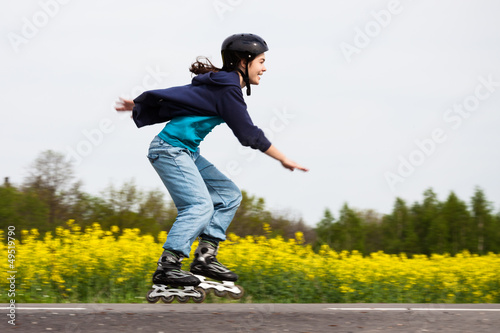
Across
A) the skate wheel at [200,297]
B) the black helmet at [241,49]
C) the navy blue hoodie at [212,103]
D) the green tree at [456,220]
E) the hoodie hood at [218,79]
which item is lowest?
the skate wheel at [200,297]

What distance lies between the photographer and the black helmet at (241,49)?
4.39 metres

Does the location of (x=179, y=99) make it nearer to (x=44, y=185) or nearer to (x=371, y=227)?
(x=44, y=185)

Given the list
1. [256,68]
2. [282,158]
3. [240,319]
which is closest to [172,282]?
[240,319]

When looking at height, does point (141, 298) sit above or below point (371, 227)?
below

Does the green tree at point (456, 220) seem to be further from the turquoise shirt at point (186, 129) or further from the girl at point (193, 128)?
the turquoise shirt at point (186, 129)

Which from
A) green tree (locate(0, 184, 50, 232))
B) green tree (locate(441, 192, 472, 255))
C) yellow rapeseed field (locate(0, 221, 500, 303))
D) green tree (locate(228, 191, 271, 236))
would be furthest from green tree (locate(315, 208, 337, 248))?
yellow rapeseed field (locate(0, 221, 500, 303))

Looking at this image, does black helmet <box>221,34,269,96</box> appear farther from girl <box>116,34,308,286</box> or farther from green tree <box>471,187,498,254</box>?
green tree <box>471,187,498,254</box>

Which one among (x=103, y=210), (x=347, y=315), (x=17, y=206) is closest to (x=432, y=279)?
(x=347, y=315)

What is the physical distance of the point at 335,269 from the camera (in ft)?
23.1

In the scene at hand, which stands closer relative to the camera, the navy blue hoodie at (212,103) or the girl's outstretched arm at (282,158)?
the girl's outstretched arm at (282,158)

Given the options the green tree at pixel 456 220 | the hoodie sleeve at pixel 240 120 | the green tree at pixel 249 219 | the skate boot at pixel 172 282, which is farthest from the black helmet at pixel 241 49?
the green tree at pixel 456 220

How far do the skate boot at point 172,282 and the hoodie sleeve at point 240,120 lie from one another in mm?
982

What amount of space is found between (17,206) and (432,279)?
936 cm

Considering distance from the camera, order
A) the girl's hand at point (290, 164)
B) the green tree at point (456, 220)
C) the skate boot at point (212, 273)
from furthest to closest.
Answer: the green tree at point (456, 220)
the skate boot at point (212, 273)
the girl's hand at point (290, 164)
